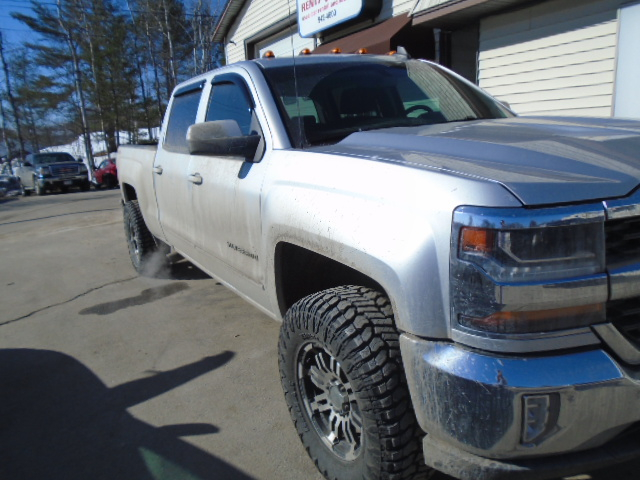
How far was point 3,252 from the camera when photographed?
7891mm

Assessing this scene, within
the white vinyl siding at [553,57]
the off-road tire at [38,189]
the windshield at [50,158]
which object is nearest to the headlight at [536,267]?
the white vinyl siding at [553,57]

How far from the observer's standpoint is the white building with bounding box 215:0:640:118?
6.29 m

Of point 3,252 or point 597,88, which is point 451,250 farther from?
point 3,252

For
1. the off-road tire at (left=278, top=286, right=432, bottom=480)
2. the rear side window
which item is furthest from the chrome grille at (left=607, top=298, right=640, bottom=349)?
the rear side window

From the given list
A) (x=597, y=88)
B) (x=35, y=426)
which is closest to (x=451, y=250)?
(x=35, y=426)

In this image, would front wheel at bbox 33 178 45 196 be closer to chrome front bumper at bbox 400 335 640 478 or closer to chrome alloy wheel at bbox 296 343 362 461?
chrome alloy wheel at bbox 296 343 362 461

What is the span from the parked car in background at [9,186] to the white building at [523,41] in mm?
17977

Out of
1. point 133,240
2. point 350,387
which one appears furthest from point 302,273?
point 133,240

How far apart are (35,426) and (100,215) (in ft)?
30.0

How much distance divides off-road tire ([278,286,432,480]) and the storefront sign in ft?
29.2

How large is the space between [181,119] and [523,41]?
553 centimetres

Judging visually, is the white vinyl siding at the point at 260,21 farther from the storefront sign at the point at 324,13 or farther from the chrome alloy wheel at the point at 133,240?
the chrome alloy wheel at the point at 133,240

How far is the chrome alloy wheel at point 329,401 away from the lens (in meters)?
2.13

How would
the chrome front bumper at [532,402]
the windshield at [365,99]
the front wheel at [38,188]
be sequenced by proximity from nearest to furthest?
the chrome front bumper at [532,402] → the windshield at [365,99] → the front wheel at [38,188]
